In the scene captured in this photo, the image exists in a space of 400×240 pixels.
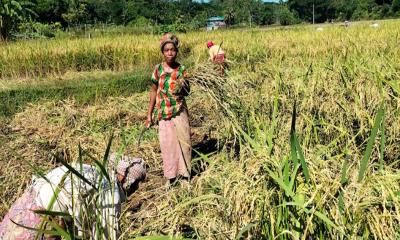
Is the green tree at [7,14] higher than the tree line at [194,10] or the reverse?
the reverse

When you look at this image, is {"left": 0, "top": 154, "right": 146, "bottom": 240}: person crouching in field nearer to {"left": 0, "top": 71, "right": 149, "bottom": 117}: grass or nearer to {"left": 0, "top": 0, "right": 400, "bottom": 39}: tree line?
{"left": 0, "top": 71, "right": 149, "bottom": 117}: grass

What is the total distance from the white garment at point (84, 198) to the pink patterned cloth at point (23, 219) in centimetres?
6

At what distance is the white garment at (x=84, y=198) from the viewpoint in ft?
5.16

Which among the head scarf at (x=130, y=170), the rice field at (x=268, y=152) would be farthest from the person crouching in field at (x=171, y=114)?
the head scarf at (x=130, y=170)

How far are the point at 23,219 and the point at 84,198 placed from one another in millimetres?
590

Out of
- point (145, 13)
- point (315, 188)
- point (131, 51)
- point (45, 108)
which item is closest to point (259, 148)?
point (315, 188)

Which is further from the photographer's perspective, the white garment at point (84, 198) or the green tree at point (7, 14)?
the green tree at point (7, 14)

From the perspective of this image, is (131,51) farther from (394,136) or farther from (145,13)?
(145,13)

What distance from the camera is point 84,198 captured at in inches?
62.4

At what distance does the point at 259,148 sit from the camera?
1.81 meters

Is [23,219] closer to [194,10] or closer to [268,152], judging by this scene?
[268,152]

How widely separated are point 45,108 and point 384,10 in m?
54.0

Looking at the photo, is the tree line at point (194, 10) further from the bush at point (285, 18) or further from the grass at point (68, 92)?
the grass at point (68, 92)

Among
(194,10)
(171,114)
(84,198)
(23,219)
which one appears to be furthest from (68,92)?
(194,10)
